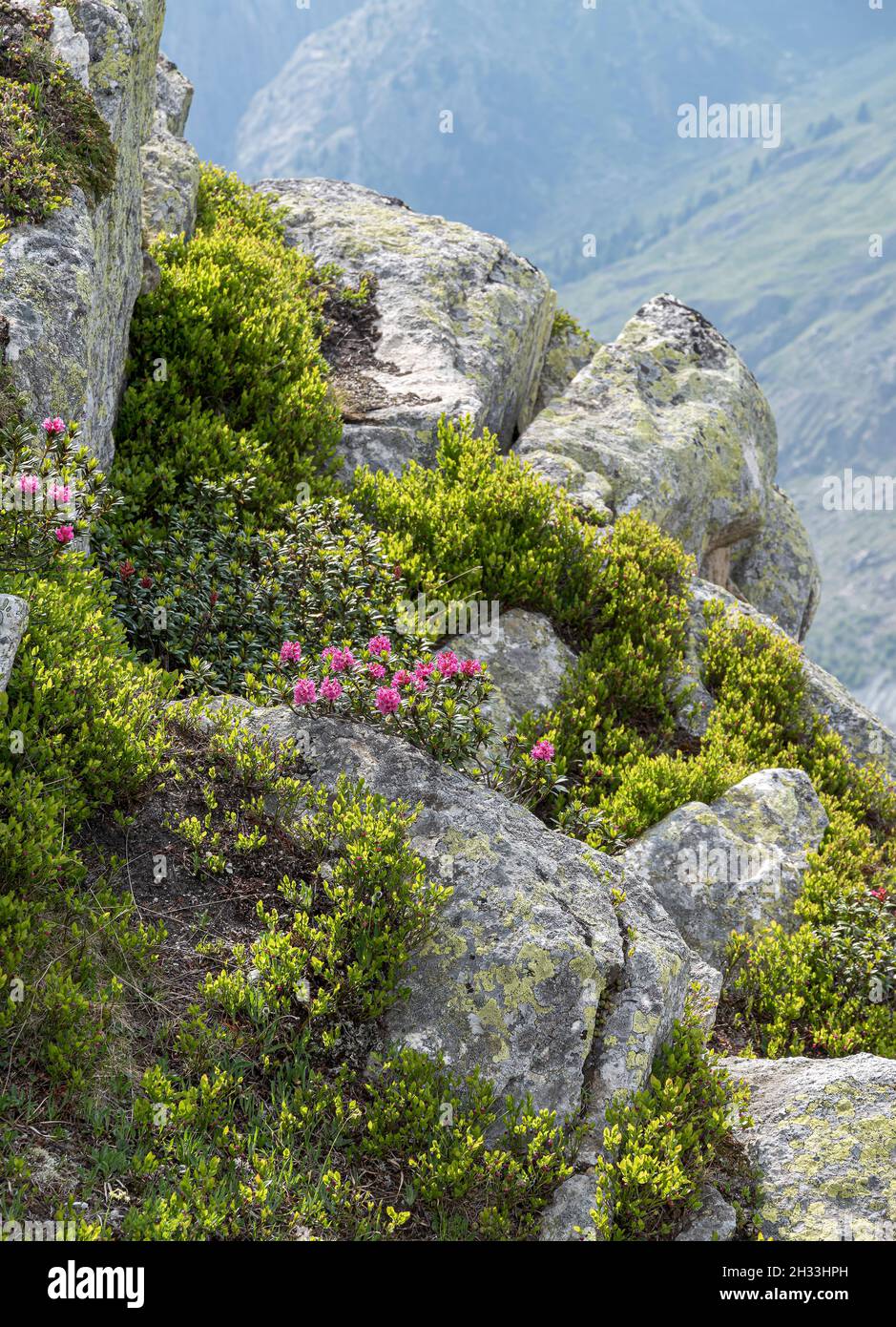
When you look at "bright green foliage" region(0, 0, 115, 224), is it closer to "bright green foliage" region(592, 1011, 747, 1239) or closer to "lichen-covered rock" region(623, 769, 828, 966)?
"lichen-covered rock" region(623, 769, 828, 966)

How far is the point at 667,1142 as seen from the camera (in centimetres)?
652

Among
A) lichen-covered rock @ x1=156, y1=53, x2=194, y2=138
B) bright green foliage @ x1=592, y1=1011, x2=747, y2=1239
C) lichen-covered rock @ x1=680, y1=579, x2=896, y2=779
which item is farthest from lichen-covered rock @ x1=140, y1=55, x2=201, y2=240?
bright green foliage @ x1=592, y1=1011, x2=747, y2=1239

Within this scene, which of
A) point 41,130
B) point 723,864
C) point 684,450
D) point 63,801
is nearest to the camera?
point 63,801

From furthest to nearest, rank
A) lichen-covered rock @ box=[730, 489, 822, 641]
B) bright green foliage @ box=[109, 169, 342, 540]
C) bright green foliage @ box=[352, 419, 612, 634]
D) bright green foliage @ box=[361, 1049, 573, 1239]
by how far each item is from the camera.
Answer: lichen-covered rock @ box=[730, 489, 822, 641] → bright green foliage @ box=[352, 419, 612, 634] → bright green foliage @ box=[109, 169, 342, 540] → bright green foliage @ box=[361, 1049, 573, 1239]

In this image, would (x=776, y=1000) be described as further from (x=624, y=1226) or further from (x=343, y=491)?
(x=343, y=491)

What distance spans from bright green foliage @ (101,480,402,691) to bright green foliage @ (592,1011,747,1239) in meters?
4.73

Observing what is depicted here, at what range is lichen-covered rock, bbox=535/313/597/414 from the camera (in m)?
19.4

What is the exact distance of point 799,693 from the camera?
13.0 m

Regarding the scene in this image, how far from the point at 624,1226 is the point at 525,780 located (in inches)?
162

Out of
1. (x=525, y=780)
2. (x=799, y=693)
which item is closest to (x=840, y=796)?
(x=799, y=693)

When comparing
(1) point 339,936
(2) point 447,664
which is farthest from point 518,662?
(1) point 339,936

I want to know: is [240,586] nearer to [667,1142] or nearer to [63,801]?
[63,801]

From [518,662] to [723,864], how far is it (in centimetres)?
306
